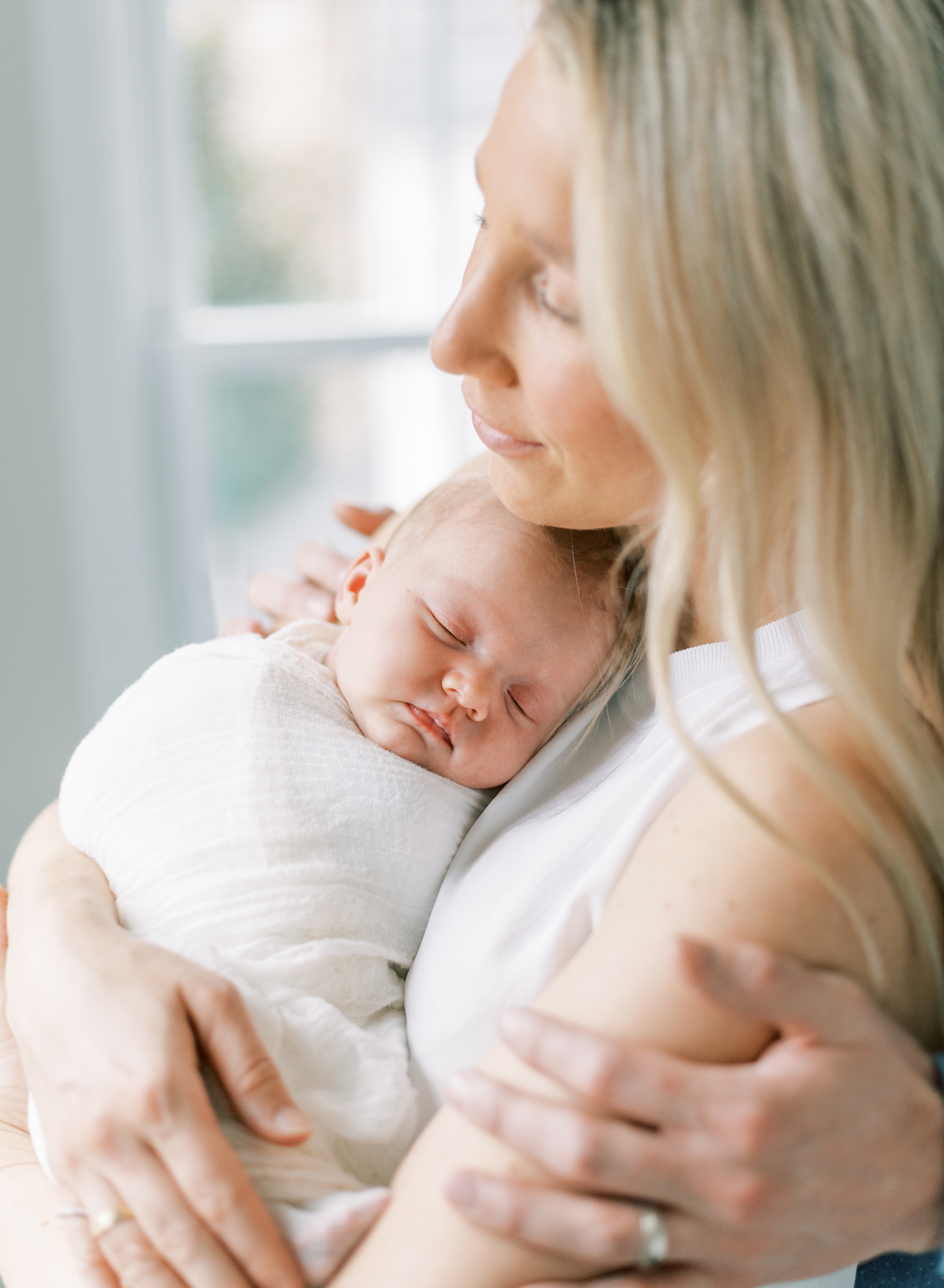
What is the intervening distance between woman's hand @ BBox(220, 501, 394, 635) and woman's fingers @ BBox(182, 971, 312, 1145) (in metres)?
0.83

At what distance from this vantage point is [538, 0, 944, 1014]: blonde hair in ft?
2.42

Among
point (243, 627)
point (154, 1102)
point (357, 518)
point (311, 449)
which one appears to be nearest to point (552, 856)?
point (154, 1102)

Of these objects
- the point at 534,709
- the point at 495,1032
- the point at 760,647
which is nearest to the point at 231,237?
the point at 534,709

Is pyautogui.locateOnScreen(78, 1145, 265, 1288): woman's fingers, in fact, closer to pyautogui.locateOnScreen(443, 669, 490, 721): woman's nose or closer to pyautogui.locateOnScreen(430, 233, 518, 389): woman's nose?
pyautogui.locateOnScreen(443, 669, 490, 721): woman's nose

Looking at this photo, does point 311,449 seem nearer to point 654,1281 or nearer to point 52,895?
point 52,895

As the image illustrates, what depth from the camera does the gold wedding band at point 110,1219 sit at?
2.63 feet

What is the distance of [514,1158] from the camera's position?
0.74 m

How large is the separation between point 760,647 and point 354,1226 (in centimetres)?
59

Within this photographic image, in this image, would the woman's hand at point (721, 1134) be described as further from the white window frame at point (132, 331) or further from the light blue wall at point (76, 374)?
the white window frame at point (132, 331)

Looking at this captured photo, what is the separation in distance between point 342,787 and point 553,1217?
47 cm

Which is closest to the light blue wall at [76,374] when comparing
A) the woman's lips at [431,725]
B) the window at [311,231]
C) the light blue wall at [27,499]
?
the light blue wall at [27,499]

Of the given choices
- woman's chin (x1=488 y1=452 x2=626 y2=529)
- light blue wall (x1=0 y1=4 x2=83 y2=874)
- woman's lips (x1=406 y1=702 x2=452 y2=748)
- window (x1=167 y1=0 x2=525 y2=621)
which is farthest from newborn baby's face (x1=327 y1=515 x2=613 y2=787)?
window (x1=167 y1=0 x2=525 y2=621)

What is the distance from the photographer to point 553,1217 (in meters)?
0.71

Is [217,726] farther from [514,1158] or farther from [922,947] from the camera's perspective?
[922,947]
